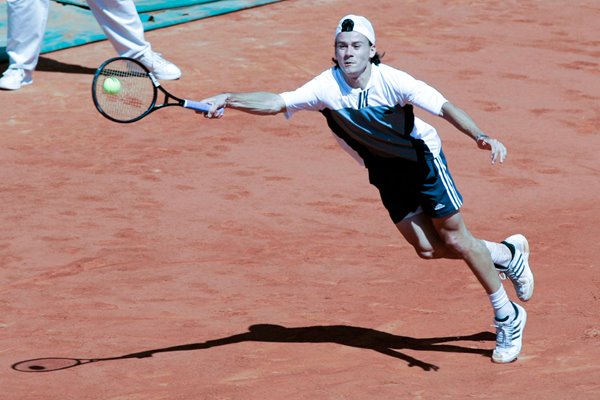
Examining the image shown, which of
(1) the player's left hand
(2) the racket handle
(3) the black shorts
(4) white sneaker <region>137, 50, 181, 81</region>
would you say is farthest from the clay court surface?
(2) the racket handle

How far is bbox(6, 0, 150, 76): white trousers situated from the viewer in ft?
43.4

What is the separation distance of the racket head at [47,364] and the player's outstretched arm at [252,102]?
1652 millimetres

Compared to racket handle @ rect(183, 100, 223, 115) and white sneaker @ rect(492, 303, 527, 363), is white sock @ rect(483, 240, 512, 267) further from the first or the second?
racket handle @ rect(183, 100, 223, 115)

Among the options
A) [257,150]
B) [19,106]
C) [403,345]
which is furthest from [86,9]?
[403,345]

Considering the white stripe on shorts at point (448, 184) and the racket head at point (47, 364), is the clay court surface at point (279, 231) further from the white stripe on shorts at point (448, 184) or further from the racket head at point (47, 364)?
the white stripe on shorts at point (448, 184)

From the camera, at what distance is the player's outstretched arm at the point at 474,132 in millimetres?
6750

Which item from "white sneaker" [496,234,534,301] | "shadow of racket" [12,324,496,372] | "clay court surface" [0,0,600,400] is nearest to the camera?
"clay court surface" [0,0,600,400]

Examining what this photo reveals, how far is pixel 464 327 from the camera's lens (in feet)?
26.1

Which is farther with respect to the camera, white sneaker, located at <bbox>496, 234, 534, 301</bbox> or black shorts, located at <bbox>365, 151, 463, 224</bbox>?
white sneaker, located at <bbox>496, 234, 534, 301</bbox>

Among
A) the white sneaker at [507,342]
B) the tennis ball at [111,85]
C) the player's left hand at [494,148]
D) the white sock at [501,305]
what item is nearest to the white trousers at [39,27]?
the tennis ball at [111,85]

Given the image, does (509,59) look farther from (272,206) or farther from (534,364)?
(534,364)

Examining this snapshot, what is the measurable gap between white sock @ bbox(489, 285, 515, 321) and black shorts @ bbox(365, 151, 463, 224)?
57cm

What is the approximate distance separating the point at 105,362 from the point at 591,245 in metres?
3.88

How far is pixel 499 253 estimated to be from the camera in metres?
7.61
